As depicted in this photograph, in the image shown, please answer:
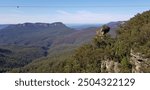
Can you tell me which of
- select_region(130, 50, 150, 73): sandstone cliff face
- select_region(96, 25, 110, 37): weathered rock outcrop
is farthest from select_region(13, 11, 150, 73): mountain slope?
select_region(96, 25, 110, 37): weathered rock outcrop

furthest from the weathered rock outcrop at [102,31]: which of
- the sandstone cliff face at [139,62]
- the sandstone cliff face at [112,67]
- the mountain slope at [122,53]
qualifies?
the sandstone cliff face at [139,62]

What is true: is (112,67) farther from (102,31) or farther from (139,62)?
(102,31)

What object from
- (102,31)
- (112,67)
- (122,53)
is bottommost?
(112,67)

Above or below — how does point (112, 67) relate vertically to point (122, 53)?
below

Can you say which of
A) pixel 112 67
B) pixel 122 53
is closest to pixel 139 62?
pixel 112 67

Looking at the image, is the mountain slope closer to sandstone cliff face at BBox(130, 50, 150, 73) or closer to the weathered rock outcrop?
sandstone cliff face at BBox(130, 50, 150, 73)

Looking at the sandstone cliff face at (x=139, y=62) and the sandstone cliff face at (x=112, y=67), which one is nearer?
the sandstone cliff face at (x=139, y=62)

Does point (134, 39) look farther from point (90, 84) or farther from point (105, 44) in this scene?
point (90, 84)

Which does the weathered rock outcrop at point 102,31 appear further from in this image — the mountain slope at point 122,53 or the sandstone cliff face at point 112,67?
the sandstone cliff face at point 112,67

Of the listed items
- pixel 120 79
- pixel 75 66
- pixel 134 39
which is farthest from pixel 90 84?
pixel 75 66
